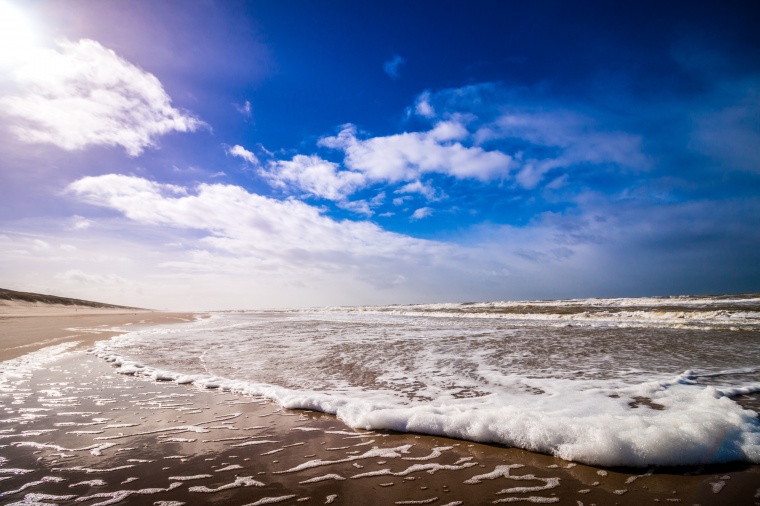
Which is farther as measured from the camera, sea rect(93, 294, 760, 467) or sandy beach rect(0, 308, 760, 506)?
sea rect(93, 294, 760, 467)

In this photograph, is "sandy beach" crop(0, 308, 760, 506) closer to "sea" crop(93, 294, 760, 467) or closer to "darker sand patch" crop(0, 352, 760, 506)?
"darker sand patch" crop(0, 352, 760, 506)

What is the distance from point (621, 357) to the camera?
889cm

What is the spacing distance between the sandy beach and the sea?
0.22m

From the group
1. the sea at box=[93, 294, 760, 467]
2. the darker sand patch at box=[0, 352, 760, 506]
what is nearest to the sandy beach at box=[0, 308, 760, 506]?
the darker sand patch at box=[0, 352, 760, 506]

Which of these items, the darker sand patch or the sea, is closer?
the darker sand patch

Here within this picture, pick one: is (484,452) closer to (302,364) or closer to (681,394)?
(681,394)

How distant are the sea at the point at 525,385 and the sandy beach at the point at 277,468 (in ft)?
0.71

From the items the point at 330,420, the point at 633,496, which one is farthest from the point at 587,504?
the point at 330,420

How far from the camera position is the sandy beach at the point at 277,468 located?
2.90m

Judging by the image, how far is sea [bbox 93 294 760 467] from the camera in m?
3.67

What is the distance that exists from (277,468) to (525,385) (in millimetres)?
4596

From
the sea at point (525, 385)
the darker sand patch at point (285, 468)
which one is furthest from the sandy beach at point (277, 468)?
the sea at point (525, 385)

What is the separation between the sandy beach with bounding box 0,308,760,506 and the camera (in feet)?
9.50

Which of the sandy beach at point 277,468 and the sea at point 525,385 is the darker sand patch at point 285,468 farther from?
the sea at point 525,385
